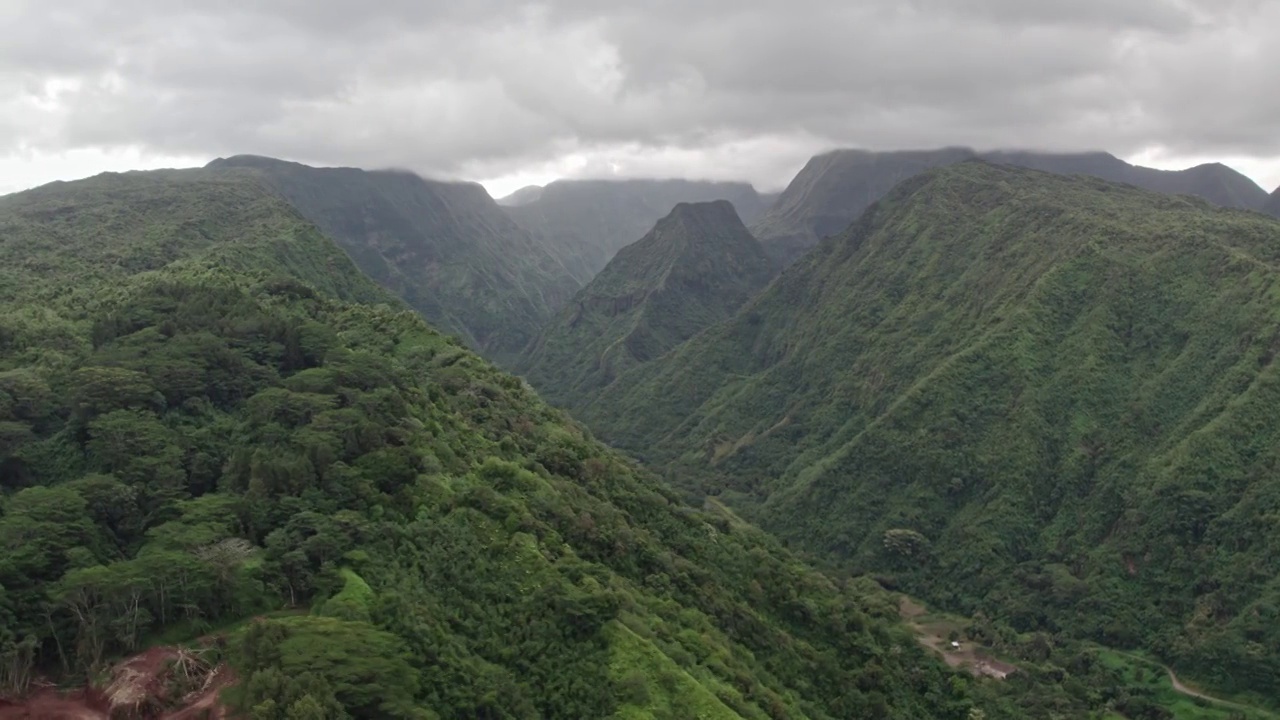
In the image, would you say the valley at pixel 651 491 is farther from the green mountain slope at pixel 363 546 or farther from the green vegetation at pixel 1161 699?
the green vegetation at pixel 1161 699

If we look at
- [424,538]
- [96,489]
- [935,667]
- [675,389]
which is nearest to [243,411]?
[96,489]

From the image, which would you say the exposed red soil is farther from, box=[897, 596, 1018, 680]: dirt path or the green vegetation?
the green vegetation

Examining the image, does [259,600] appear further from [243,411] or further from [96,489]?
[243,411]

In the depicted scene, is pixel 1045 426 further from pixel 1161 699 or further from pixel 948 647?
pixel 1161 699

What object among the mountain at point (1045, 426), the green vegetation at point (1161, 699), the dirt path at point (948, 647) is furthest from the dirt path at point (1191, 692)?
the dirt path at point (948, 647)

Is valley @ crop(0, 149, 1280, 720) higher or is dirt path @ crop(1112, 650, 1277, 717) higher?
valley @ crop(0, 149, 1280, 720)

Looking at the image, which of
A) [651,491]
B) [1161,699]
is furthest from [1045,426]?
[651,491]

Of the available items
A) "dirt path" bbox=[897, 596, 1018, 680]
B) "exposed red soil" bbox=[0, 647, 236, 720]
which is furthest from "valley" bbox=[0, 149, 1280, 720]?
"dirt path" bbox=[897, 596, 1018, 680]
